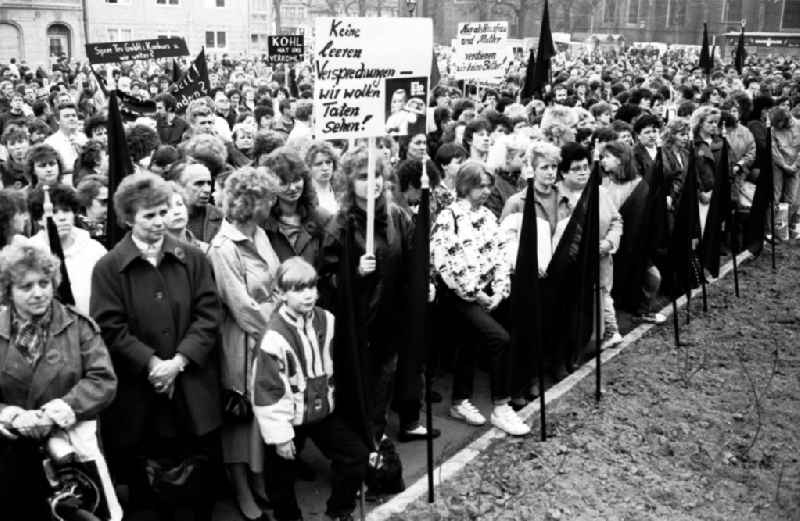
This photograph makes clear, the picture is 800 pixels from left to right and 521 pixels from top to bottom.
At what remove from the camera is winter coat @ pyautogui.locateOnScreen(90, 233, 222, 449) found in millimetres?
4188

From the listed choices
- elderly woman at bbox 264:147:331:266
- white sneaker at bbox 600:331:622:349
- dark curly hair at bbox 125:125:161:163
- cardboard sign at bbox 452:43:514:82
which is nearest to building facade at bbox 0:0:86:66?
cardboard sign at bbox 452:43:514:82

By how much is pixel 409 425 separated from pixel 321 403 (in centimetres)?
156

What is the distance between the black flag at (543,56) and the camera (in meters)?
12.5

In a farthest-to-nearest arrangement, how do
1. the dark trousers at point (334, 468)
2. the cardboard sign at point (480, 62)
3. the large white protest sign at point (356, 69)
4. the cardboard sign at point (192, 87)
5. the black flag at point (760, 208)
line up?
1. the cardboard sign at point (480, 62)
2. the cardboard sign at point (192, 87)
3. the black flag at point (760, 208)
4. the large white protest sign at point (356, 69)
5. the dark trousers at point (334, 468)

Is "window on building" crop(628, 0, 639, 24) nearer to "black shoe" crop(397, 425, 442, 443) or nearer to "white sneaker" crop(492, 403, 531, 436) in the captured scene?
"white sneaker" crop(492, 403, 531, 436)

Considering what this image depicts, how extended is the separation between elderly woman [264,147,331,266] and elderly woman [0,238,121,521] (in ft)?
5.07

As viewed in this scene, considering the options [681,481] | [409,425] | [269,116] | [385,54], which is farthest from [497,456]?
[269,116]

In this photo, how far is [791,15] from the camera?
67625 millimetres

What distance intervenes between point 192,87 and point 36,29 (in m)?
44.5

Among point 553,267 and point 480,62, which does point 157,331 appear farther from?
point 480,62

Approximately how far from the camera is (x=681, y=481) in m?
5.39

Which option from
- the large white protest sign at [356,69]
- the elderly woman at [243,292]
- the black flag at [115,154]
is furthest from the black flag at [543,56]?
the elderly woman at [243,292]

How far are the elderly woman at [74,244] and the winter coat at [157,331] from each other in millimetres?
533

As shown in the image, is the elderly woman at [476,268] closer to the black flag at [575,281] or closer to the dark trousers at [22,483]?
the black flag at [575,281]
